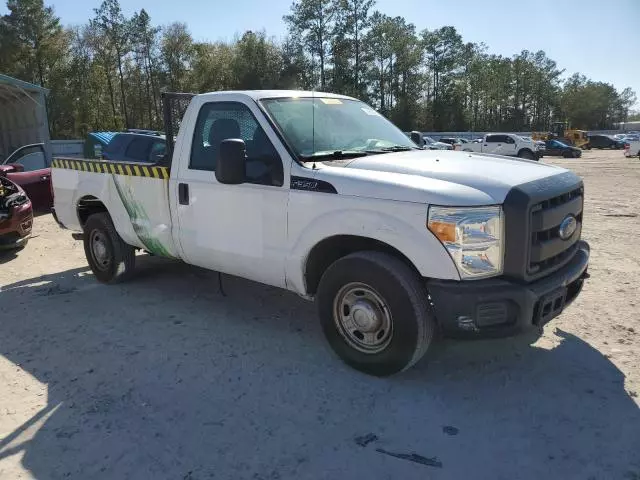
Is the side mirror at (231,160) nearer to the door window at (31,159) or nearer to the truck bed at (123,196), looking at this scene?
the truck bed at (123,196)

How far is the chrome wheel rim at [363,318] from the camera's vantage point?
3.62 meters

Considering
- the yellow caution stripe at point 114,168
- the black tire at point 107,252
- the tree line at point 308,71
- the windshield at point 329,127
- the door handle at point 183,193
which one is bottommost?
the black tire at point 107,252

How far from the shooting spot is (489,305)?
3.21m

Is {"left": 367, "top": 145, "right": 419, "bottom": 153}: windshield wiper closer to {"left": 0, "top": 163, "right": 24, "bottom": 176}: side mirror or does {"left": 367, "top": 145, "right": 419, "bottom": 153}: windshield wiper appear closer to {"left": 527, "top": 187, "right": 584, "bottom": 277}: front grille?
{"left": 527, "top": 187, "right": 584, "bottom": 277}: front grille

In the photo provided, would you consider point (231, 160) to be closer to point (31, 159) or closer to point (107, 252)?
point (107, 252)

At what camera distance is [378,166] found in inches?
149

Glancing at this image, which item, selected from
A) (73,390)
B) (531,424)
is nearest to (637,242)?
(531,424)

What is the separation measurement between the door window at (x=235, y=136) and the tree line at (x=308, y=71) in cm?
5133

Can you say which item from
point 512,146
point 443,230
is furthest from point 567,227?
point 512,146

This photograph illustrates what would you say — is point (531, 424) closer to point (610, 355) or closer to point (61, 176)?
point (610, 355)

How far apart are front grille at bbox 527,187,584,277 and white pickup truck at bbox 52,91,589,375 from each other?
12 mm

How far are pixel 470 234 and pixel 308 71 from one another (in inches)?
2810

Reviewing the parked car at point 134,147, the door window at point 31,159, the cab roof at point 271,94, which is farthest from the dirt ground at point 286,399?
the door window at point 31,159

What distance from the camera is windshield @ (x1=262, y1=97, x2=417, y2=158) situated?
4141 millimetres
